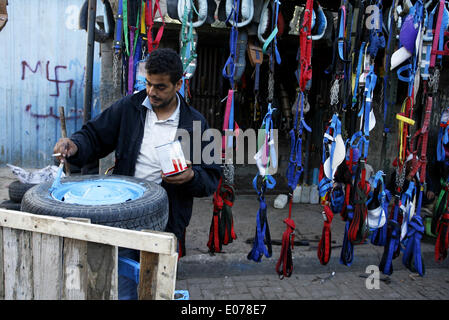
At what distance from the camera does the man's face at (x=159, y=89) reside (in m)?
2.21

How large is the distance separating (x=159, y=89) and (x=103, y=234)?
118cm

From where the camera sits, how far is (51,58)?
6.46m

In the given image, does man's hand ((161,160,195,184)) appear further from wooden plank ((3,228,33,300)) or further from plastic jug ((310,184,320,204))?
plastic jug ((310,184,320,204))

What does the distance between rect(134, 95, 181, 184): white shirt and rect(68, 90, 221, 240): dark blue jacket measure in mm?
33

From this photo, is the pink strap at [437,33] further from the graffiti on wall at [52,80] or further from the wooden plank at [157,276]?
the graffiti on wall at [52,80]

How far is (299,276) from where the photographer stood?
3846 millimetres

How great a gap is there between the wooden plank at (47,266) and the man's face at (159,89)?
1169mm

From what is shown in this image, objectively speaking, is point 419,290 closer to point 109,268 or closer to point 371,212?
point 371,212

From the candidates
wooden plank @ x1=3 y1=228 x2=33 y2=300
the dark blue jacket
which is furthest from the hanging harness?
wooden plank @ x1=3 y1=228 x2=33 y2=300

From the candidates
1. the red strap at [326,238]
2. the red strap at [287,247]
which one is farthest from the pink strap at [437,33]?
the red strap at [287,247]

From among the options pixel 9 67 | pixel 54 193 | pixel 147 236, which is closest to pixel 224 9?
pixel 54 193

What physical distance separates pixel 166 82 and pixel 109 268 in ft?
4.19

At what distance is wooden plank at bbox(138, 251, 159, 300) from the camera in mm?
1327

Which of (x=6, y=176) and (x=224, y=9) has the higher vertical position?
(x=224, y=9)
